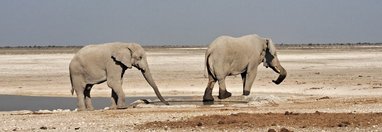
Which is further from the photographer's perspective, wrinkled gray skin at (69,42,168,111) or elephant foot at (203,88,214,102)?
elephant foot at (203,88,214,102)

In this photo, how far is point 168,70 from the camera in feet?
172

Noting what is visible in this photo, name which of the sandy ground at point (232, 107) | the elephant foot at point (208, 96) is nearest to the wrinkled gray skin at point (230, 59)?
the elephant foot at point (208, 96)

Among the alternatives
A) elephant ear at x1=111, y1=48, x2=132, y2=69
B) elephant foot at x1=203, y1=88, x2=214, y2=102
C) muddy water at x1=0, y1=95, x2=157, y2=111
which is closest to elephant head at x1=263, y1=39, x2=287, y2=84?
elephant foot at x1=203, y1=88, x2=214, y2=102

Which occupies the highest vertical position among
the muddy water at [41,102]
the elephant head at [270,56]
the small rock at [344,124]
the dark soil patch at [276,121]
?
the small rock at [344,124]

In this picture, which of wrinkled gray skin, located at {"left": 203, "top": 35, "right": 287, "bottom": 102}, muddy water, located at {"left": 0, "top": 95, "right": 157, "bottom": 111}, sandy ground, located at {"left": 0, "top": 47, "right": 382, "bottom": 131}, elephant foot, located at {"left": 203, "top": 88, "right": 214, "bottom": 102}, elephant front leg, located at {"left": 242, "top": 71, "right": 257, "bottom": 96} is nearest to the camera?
sandy ground, located at {"left": 0, "top": 47, "right": 382, "bottom": 131}

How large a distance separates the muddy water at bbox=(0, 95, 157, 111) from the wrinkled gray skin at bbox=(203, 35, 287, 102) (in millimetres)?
4192

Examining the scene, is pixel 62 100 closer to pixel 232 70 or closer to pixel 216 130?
pixel 232 70

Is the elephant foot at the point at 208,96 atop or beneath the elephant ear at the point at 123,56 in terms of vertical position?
beneath

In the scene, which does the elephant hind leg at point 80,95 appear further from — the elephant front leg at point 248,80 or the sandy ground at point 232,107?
the elephant front leg at point 248,80

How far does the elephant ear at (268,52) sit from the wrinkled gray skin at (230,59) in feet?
1.35

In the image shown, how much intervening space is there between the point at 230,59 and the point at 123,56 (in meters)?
4.37

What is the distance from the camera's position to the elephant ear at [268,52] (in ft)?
91.8

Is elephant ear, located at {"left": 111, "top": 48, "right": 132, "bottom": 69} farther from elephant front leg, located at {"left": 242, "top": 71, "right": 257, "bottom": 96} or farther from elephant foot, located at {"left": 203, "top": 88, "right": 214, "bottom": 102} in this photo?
elephant front leg, located at {"left": 242, "top": 71, "right": 257, "bottom": 96}

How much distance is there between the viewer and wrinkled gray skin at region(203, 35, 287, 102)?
2669 centimetres
